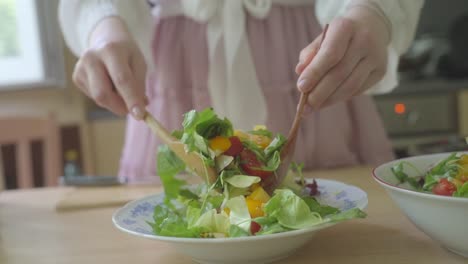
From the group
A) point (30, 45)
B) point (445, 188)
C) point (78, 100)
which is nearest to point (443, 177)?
point (445, 188)

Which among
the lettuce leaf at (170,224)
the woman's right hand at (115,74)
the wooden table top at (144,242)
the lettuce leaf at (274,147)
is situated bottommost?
the wooden table top at (144,242)

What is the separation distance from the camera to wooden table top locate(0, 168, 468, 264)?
0.55 m

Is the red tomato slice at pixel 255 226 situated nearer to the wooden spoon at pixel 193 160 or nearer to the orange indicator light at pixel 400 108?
the wooden spoon at pixel 193 160

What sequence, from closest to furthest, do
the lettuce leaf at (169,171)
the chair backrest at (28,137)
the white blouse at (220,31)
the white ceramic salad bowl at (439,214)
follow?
1. the white ceramic salad bowl at (439,214)
2. the lettuce leaf at (169,171)
3. the white blouse at (220,31)
4. the chair backrest at (28,137)

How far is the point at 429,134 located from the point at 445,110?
0.10 metres

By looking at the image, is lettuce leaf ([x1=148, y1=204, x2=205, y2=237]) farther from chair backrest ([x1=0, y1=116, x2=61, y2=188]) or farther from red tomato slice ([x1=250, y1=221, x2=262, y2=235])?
chair backrest ([x1=0, y1=116, x2=61, y2=188])

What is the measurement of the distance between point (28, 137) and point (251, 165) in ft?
3.57

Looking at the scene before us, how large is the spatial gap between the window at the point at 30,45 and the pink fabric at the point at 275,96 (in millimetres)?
1251

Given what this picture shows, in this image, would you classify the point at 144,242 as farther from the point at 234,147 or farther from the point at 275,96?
the point at 275,96

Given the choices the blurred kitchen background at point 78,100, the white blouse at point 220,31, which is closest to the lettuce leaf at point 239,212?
the white blouse at point 220,31

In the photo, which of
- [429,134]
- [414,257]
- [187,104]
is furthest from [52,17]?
[414,257]

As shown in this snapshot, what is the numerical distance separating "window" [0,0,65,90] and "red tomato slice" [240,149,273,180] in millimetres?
1715

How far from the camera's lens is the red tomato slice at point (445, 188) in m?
0.51

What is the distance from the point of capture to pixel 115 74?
755 millimetres
